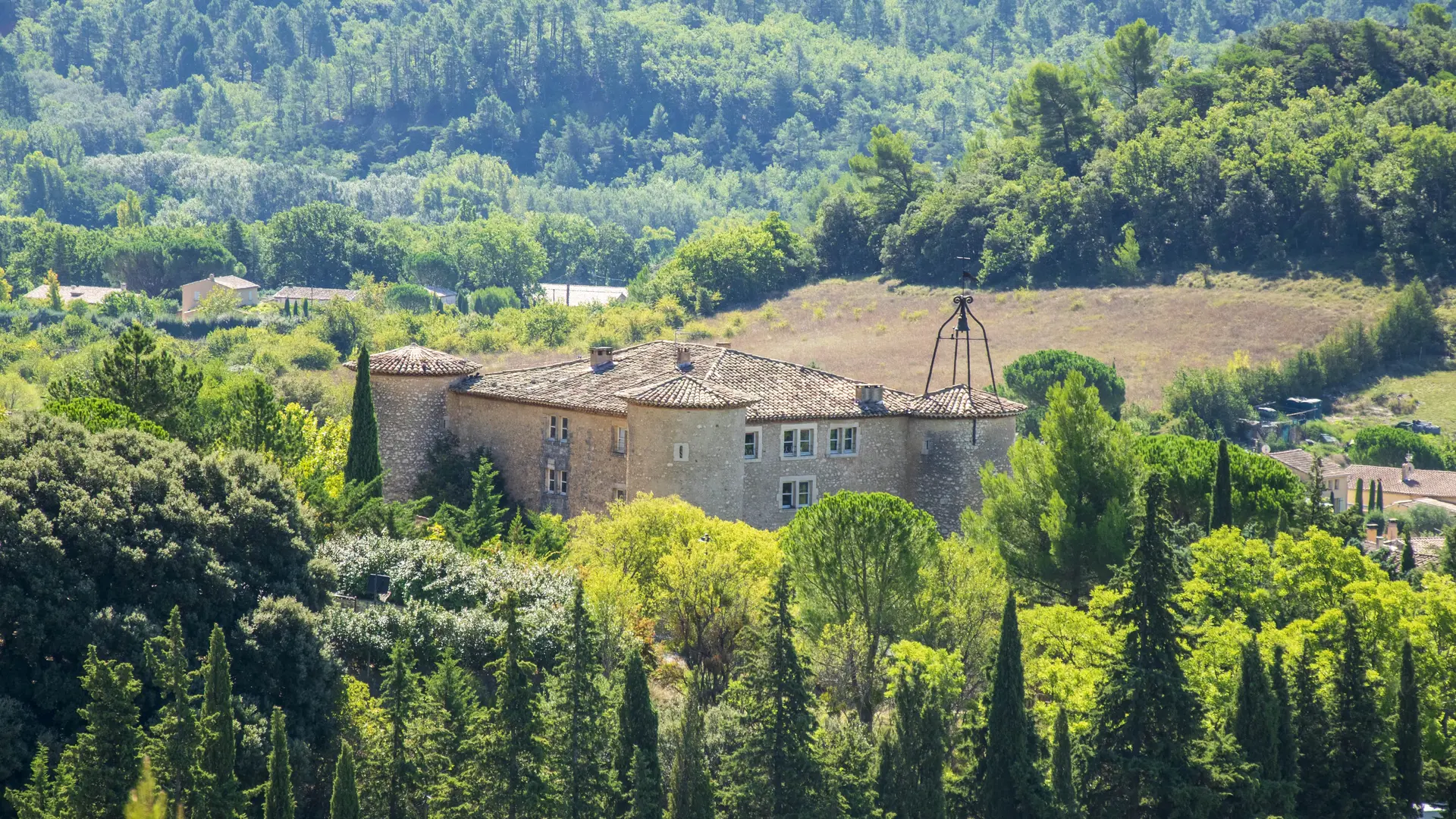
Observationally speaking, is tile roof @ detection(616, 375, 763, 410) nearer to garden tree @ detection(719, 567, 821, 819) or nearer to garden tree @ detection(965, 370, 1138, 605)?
garden tree @ detection(965, 370, 1138, 605)

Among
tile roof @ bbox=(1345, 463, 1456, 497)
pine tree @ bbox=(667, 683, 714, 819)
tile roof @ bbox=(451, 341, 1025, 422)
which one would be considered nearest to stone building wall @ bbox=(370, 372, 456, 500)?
tile roof @ bbox=(451, 341, 1025, 422)

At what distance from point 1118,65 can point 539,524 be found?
12081 centimetres

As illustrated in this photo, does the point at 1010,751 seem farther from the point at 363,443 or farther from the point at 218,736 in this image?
the point at 363,443

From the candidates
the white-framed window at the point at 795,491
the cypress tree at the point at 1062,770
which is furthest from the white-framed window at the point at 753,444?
the cypress tree at the point at 1062,770

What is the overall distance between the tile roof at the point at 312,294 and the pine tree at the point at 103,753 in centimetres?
13864

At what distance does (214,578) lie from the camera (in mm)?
42250

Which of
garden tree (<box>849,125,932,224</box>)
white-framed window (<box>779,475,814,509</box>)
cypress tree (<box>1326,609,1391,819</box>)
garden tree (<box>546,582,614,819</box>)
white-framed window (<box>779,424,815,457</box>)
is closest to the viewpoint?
garden tree (<box>546,582,614,819</box>)

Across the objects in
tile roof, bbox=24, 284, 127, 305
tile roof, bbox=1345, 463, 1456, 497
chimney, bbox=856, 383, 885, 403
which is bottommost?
tile roof, bbox=1345, 463, 1456, 497

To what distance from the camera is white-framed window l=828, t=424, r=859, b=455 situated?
63.0m

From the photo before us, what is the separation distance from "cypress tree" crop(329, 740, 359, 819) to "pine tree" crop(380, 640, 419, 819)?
3.47 meters

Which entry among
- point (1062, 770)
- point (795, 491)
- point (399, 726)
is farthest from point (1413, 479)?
point (399, 726)

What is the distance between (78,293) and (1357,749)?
504 ft

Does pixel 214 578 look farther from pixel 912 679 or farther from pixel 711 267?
pixel 711 267

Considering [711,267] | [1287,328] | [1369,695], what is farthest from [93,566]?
[711,267]
